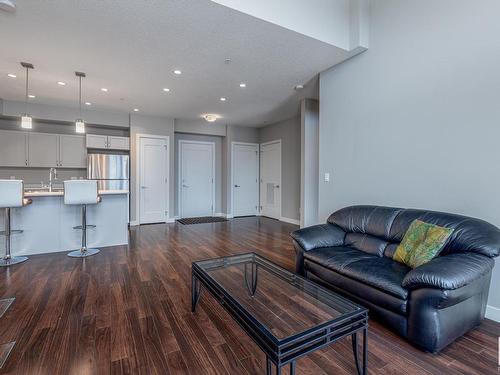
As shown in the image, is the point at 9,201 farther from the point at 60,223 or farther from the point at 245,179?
the point at 245,179

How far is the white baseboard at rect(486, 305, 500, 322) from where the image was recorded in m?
2.10

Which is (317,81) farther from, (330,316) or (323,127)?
(330,316)

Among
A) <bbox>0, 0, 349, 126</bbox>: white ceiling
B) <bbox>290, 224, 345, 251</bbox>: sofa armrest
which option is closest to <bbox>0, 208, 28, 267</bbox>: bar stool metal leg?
<bbox>0, 0, 349, 126</bbox>: white ceiling

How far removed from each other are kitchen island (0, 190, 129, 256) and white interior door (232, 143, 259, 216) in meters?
3.69

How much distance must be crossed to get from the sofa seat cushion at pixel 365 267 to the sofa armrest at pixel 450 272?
0.11 meters

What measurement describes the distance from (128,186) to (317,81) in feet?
15.8

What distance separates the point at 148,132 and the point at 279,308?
5.64m

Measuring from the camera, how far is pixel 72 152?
19.0 feet

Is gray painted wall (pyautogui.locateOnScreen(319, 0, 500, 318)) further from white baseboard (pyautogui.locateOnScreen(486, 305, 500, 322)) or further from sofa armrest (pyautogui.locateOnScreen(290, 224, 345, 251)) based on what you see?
sofa armrest (pyautogui.locateOnScreen(290, 224, 345, 251))

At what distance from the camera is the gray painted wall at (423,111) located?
218 centimetres

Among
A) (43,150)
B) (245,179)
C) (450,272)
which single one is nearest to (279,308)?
(450,272)

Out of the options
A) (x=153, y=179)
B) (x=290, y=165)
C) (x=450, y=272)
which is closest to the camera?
(x=450, y=272)

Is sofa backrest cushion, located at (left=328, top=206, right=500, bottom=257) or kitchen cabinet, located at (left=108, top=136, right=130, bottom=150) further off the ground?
kitchen cabinet, located at (left=108, top=136, right=130, bottom=150)

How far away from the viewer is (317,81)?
165 inches
